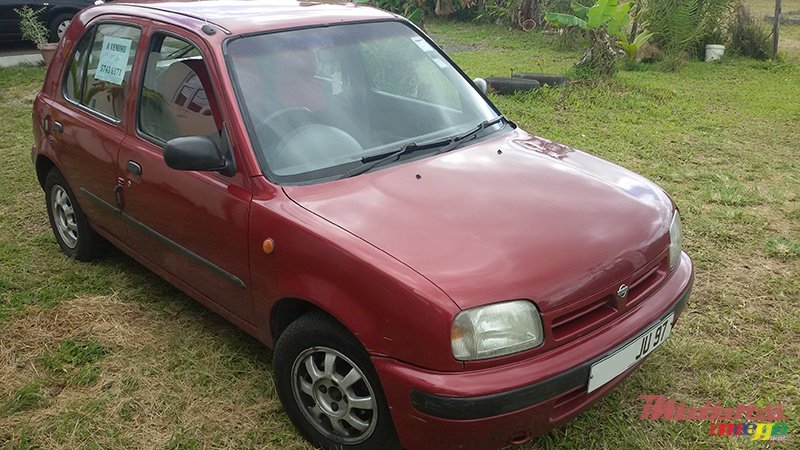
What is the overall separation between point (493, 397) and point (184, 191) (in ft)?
5.68

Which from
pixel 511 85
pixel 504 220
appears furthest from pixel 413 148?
pixel 511 85

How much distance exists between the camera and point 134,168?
3.33 m

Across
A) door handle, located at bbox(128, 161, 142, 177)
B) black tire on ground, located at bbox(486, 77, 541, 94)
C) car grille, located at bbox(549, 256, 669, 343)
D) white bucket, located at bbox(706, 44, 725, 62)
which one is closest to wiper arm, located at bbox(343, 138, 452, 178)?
car grille, located at bbox(549, 256, 669, 343)

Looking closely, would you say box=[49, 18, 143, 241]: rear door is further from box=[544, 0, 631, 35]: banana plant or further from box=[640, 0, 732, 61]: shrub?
box=[640, 0, 732, 61]: shrub

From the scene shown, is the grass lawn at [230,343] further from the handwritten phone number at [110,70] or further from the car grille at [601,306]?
the handwritten phone number at [110,70]

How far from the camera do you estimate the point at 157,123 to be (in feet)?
10.9

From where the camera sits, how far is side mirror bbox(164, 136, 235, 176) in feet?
8.81

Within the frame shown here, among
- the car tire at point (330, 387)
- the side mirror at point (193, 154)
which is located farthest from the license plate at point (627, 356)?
the side mirror at point (193, 154)

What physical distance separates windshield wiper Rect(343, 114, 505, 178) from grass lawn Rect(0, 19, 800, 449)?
1.16 meters

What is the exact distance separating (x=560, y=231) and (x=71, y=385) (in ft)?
7.94

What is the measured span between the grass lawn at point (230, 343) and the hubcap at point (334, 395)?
0.25 metres

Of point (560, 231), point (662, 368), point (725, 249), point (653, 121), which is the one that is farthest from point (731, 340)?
point (653, 121)

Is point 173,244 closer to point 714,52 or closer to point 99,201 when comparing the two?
point 99,201

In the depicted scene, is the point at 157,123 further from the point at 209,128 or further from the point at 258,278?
the point at 258,278
